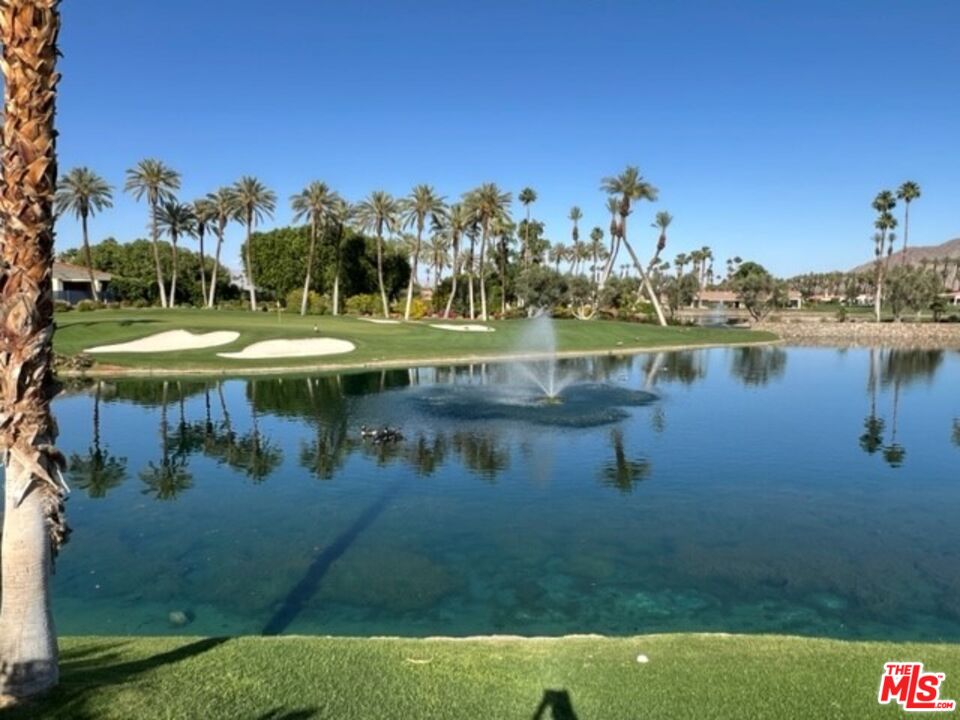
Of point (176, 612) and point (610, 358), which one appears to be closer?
point (176, 612)

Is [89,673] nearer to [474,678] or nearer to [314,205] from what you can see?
[474,678]

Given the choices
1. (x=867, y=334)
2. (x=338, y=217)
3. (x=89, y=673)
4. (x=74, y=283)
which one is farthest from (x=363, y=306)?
(x=89, y=673)

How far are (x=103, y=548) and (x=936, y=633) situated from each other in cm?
1509

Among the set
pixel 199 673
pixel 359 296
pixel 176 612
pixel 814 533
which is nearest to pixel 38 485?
pixel 199 673

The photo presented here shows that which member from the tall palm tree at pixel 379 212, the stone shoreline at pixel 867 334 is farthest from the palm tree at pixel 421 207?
the stone shoreline at pixel 867 334

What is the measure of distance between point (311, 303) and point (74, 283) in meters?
27.9

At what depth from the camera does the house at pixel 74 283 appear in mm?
76250

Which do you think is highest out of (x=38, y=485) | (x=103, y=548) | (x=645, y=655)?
(x=38, y=485)

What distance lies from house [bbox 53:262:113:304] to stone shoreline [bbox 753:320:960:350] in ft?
259

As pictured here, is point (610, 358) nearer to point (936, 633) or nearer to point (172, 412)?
point (172, 412)

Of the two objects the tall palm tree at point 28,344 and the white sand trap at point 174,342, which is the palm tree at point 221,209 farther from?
the tall palm tree at point 28,344

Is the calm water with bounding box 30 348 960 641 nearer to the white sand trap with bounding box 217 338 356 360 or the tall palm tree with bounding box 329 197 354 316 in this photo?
the white sand trap with bounding box 217 338 356 360

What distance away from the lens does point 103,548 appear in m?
13.9

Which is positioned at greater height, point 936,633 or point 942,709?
point 942,709
